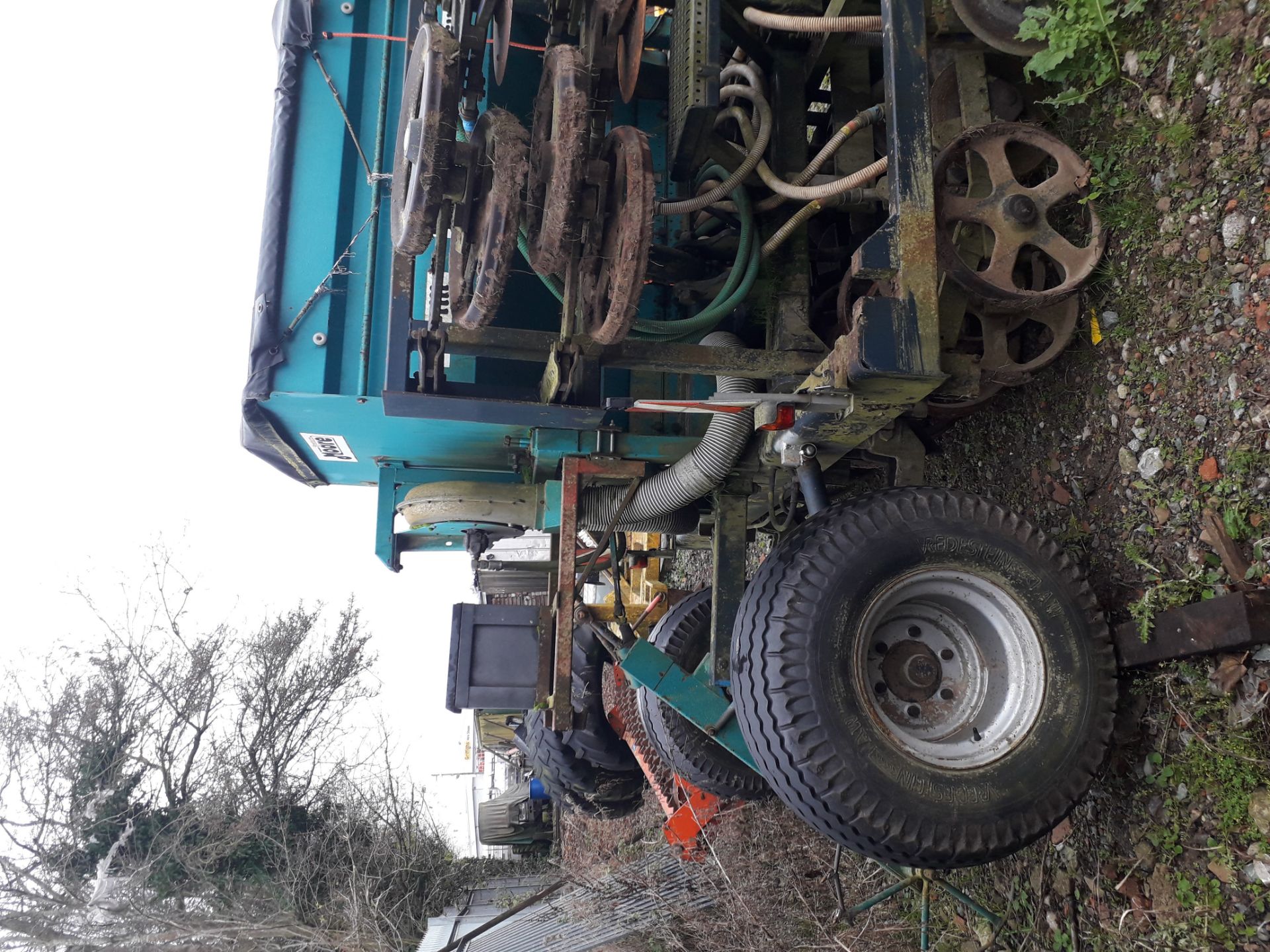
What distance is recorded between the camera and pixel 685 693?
3309 mm

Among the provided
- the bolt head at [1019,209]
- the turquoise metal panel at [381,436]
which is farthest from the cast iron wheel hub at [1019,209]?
the turquoise metal panel at [381,436]

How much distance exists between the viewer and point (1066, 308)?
9.90ft

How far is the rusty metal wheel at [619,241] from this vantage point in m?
2.48

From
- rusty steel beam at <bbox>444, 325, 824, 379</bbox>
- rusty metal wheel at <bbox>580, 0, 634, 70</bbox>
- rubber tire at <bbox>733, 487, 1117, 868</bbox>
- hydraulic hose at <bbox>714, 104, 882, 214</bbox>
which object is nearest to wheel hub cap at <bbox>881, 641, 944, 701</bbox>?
rubber tire at <bbox>733, 487, 1117, 868</bbox>

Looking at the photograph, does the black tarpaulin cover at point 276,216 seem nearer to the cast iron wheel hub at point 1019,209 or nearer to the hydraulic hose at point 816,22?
the hydraulic hose at point 816,22

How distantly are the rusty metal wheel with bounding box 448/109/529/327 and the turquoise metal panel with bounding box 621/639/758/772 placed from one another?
1483mm

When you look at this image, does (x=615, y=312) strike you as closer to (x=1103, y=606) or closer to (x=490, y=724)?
(x=1103, y=606)

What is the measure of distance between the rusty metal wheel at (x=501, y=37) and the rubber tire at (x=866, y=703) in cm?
202

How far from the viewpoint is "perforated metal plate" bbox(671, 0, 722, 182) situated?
10.1 feet

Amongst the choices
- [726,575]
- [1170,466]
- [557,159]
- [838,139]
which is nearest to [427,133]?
[557,159]

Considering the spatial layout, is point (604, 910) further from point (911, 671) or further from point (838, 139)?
point (838, 139)

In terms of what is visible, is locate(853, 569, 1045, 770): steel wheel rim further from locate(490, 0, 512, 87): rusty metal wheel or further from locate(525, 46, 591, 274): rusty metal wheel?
locate(490, 0, 512, 87): rusty metal wheel

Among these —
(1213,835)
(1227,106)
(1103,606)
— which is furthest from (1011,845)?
(1227,106)

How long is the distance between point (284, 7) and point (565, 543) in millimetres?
2889
